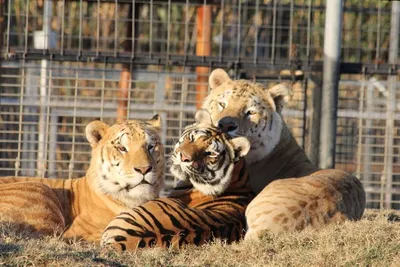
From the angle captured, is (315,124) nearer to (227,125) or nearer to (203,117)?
(227,125)

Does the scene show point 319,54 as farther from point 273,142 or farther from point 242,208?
point 242,208

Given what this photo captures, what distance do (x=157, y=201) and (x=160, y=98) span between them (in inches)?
143

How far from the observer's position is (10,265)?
4332 mm

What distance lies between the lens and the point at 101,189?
5.83m

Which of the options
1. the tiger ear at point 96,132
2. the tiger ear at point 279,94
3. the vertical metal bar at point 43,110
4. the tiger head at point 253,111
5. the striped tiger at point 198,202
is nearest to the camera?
the striped tiger at point 198,202

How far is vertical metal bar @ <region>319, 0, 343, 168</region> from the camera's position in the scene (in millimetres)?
7816

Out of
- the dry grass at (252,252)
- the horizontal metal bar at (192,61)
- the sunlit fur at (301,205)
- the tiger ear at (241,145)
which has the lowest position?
the dry grass at (252,252)

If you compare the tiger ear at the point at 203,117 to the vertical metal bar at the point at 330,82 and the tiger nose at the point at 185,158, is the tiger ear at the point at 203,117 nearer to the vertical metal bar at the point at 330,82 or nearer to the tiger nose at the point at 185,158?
the tiger nose at the point at 185,158

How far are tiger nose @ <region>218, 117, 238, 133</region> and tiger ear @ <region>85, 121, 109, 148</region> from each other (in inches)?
29.8

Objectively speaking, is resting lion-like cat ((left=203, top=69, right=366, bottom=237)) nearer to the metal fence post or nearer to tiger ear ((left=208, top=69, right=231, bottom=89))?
tiger ear ((left=208, top=69, right=231, bottom=89))

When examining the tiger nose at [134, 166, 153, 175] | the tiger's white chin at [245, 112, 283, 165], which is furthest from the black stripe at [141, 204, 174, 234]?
the tiger's white chin at [245, 112, 283, 165]

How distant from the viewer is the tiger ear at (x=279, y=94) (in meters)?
6.70

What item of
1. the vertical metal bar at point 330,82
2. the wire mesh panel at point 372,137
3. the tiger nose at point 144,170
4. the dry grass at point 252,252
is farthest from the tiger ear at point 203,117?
the wire mesh panel at point 372,137

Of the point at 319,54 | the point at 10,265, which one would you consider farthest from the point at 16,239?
the point at 319,54
